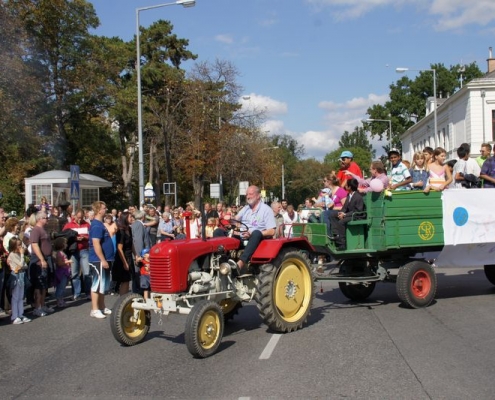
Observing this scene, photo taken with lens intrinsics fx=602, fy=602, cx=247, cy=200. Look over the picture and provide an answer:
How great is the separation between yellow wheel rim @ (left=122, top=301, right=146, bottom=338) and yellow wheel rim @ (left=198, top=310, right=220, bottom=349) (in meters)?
1.19

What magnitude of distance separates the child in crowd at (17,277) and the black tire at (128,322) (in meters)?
3.13

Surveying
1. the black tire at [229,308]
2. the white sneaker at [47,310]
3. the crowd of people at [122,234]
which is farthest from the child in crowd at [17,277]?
the black tire at [229,308]

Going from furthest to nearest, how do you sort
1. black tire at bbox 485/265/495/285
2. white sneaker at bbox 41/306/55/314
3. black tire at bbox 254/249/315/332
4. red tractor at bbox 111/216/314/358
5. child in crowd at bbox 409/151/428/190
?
black tire at bbox 485/265/495/285 → white sneaker at bbox 41/306/55/314 → child in crowd at bbox 409/151/428/190 → black tire at bbox 254/249/315/332 → red tractor at bbox 111/216/314/358

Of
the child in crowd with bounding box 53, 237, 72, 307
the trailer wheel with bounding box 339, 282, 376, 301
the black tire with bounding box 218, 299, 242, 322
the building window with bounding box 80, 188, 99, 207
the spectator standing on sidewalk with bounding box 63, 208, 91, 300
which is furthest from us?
the building window with bounding box 80, 188, 99, 207

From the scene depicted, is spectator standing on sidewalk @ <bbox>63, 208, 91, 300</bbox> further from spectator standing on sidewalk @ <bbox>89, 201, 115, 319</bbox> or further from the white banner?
the white banner

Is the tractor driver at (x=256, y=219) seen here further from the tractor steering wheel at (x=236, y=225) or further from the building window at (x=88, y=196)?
the building window at (x=88, y=196)

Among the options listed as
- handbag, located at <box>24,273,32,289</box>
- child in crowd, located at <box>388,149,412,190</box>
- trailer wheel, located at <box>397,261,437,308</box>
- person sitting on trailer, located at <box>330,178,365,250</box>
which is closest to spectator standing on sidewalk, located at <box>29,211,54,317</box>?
handbag, located at <box>24,273,32,289</box>

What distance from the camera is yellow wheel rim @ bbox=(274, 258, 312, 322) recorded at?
838cm

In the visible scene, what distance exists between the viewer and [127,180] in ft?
159

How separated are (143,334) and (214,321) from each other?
1.27 metres

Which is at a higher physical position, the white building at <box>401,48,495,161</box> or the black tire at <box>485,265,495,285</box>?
the white building at <box>401,48,495,161</box>

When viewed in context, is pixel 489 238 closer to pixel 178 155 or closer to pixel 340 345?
pixel 340 345

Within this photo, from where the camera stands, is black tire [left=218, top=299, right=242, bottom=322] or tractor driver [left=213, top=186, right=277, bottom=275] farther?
black tire [left=218, top=299, right=242, bottom=322]

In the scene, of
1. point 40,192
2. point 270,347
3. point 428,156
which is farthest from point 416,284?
point 40,192
